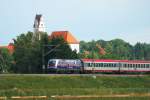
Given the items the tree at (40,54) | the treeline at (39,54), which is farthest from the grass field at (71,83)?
the tree at (40,54)

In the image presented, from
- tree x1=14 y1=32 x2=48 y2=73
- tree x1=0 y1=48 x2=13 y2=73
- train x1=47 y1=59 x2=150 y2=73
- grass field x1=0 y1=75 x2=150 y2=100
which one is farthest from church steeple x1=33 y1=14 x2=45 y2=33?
grass field x1=0 y1=75 x2=150 y2=100

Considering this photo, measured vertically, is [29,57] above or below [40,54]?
below

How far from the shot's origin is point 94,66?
86.7 meters

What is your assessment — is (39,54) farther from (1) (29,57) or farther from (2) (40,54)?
(1) (29,57)

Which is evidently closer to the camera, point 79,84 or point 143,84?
point 79,84

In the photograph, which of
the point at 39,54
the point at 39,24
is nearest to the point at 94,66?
the point at 39,54

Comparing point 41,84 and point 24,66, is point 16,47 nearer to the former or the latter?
point 24,66

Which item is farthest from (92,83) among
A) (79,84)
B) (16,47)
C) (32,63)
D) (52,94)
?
(16,47)

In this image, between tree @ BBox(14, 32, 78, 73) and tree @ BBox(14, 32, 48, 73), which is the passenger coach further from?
tree @ BBox(14, 32, 48, 73)

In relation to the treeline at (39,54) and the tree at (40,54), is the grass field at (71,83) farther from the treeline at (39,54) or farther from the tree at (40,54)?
the tree at (40,54)

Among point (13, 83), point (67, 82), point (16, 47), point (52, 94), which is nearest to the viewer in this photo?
point (52, 94)

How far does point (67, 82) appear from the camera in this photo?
2454 inches

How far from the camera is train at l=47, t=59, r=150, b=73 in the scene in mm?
85562

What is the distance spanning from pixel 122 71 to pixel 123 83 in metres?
22.9
